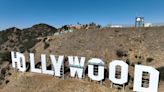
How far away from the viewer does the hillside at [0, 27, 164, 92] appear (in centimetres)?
3382

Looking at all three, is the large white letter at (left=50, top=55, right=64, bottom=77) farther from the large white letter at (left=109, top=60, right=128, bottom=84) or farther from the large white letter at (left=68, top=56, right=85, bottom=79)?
the large white letter at (left=109, top=60, right=128, bottom=84)

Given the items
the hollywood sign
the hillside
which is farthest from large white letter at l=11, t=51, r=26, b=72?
the hillside

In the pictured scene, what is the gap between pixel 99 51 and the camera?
1729 inches

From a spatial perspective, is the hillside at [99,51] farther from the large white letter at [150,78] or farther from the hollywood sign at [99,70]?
the large white letter at [150,78]

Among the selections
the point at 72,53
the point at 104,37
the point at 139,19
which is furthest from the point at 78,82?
the point at 139,19

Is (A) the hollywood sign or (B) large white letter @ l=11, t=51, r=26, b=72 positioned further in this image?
(B) large white letter @ l=11, t=51, r=26, b=72

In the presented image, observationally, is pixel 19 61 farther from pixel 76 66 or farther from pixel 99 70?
pixel 99 70

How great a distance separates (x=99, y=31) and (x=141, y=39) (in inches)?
496

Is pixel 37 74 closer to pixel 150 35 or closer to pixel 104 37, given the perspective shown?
pixel 104 37

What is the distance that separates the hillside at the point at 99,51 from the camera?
3382 cm

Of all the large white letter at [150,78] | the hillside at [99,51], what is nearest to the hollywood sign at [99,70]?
the large white letter at [150,78]

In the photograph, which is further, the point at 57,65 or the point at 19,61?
the point at 19,61

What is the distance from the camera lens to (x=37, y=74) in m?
39.8

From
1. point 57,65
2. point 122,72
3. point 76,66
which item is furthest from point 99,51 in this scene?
point 122,72
